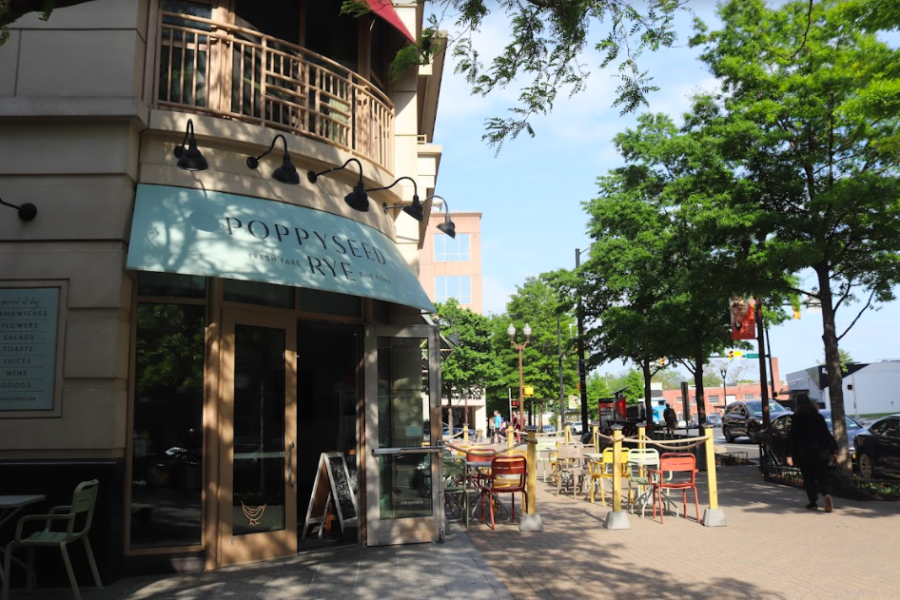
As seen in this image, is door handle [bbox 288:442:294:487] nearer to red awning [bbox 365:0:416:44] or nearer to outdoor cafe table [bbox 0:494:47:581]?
outdoor cafe table [bbox 0:494:47:581]

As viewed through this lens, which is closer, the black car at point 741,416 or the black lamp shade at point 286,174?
the black lamp shade at point 286,174

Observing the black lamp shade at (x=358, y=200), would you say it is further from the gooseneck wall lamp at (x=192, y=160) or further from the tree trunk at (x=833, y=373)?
the tree trunk at (x=833, y=373)

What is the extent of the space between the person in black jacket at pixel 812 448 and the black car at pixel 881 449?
3.33 m

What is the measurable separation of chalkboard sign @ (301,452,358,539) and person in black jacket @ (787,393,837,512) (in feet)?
23.5

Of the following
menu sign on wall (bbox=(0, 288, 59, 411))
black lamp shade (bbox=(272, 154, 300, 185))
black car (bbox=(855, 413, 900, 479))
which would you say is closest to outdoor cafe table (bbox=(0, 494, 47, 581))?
menu sign on wall (bbox=(0, 288, 59, 411))

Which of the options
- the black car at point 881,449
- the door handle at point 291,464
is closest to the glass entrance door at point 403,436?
the door handle at point 291,464

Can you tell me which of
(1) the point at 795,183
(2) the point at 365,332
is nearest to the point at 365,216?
(2) the point at 365,332

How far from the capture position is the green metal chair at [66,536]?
19.0 ft

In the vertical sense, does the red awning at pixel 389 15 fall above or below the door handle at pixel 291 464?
above

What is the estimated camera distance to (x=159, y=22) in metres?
7.75

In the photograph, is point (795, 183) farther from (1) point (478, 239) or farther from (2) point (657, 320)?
(1) point (478, 239)

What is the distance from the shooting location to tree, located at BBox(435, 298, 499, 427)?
48.9 m

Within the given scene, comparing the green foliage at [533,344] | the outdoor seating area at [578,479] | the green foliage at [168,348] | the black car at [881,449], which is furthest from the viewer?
the green foliage at [533,344]

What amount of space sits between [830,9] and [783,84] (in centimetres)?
140
